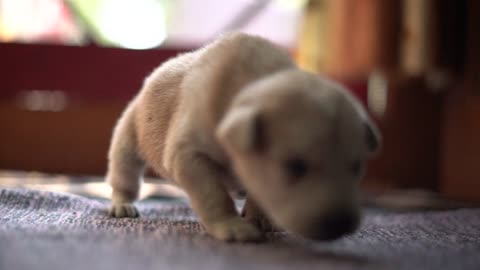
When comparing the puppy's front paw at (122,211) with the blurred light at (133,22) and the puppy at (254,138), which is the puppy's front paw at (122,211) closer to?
the puppy at (254,138)

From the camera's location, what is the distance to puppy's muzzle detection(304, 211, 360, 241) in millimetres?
1138

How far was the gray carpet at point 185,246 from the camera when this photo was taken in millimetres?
1055

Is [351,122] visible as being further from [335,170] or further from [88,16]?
[88,16]

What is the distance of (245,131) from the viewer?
4.02 ft

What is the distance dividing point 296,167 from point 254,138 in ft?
0.37

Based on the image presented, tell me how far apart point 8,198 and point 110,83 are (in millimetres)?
2090

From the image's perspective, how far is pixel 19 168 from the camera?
3.71 meters

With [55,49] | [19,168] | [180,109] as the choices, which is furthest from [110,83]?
[180,109]

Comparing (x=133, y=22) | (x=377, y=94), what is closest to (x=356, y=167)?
(x=377, y=94)

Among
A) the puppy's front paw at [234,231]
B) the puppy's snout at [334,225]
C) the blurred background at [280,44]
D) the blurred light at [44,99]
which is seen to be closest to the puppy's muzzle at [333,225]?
the puppy's snout at [334,225]

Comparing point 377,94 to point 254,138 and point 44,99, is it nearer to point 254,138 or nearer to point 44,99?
point 44,99

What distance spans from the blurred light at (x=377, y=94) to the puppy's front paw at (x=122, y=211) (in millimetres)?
1857

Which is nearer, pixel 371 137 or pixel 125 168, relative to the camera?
pixel 371 137

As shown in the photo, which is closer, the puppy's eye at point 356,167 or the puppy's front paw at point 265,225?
the puppy's eye at point 356,167
